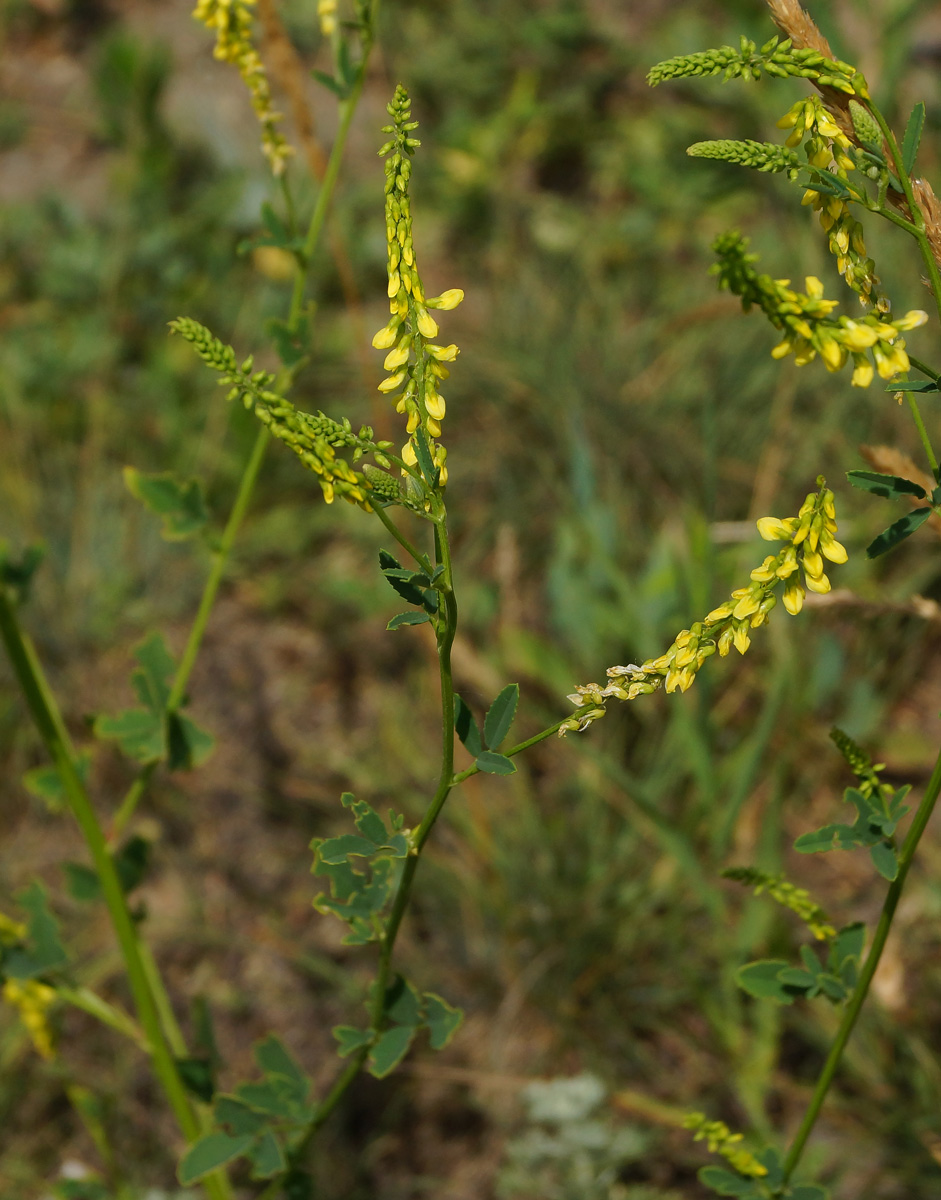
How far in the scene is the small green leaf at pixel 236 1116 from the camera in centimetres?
135

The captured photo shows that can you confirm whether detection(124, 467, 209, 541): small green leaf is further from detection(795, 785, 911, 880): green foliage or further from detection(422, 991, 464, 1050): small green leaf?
detection(795, 785, 911, 880): green foliage

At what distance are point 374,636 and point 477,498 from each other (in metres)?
0.59

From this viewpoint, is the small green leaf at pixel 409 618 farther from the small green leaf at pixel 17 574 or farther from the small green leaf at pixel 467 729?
the small green leaf at pixel 17 574

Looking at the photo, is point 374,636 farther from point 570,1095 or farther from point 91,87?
point 91,87

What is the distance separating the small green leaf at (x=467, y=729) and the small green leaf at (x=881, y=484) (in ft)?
1.35

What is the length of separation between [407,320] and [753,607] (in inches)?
14.3

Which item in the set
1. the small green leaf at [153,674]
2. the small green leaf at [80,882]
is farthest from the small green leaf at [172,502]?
the small green leaf at [80,882]

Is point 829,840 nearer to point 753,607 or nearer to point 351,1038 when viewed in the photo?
point 753,607

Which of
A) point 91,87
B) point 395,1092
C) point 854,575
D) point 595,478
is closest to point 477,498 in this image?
Result: point 595,478

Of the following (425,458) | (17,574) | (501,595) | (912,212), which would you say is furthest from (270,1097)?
(501,595)

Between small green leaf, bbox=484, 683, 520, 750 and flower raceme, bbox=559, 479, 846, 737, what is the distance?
0.36ft

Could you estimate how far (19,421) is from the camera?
10.9ft

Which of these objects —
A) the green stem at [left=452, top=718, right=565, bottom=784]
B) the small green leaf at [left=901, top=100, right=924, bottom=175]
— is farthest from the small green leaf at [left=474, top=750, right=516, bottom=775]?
the small green leaf at [left=901, top=100, right=924, bottom=175]

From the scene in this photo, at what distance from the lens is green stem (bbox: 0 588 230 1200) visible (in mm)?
1341
